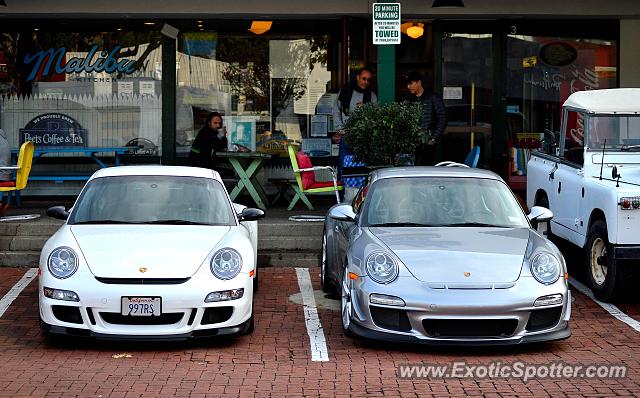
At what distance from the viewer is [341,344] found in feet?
30.1

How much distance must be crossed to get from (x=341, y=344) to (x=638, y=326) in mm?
2852

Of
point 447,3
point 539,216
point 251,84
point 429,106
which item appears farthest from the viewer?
point 251,84

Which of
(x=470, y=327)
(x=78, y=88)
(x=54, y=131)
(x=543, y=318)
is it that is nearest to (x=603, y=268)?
(x=543, y=318)

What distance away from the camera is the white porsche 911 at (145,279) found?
8.59 metres

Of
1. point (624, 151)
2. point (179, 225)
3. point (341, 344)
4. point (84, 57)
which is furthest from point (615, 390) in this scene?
point (84, 57)

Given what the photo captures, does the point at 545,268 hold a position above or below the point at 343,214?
below

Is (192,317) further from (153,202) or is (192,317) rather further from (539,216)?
(539,216)

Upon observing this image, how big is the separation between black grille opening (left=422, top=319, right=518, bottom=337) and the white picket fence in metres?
9.46

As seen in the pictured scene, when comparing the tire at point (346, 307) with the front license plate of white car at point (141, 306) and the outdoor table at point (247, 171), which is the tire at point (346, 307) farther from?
the outdoor table at point (247, 171)

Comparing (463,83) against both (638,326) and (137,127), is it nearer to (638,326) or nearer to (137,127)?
(137,127)

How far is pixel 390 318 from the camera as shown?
8.63 meters

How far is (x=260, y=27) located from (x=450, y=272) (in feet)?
30.6

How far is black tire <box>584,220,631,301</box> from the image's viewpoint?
34.5 ft

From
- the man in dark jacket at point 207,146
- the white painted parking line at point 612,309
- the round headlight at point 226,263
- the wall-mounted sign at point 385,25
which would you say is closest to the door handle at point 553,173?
the white painted parking line at point 612,309
